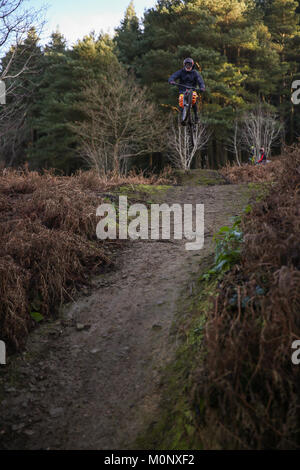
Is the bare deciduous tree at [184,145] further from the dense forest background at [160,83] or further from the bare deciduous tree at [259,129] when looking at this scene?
the bare deciduous tree at [259,129]

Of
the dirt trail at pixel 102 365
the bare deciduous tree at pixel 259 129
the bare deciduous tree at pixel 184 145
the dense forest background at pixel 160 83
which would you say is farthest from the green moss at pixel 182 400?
the bare deciduous tree at pixel 259 129

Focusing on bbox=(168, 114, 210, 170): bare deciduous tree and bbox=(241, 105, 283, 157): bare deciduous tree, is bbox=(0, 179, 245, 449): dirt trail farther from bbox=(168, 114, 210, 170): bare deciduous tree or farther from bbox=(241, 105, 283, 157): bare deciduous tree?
bbox=(241, 105, 283, 157): bare deciduous tree

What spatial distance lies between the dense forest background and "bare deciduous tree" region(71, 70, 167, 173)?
61 mm

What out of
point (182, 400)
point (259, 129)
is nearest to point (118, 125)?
point (259, 129)

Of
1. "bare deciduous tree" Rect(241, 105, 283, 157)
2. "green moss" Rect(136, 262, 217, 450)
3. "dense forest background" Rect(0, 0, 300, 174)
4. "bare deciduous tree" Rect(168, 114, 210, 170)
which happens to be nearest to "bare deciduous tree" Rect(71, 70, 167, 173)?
"dense forest background" Rect(0, 0, 300, 174)

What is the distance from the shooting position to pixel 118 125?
18812mm

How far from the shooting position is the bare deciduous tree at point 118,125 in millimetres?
18547

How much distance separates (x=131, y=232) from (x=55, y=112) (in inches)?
833

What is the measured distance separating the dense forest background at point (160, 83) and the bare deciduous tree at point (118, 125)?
0.06 meters

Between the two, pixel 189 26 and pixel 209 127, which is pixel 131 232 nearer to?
pixel 209 127

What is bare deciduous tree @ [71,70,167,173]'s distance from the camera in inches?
730

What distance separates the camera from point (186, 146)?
18.0 meters

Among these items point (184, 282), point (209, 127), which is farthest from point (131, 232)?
point (209, 127)

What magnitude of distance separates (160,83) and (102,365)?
2306 centimetres
